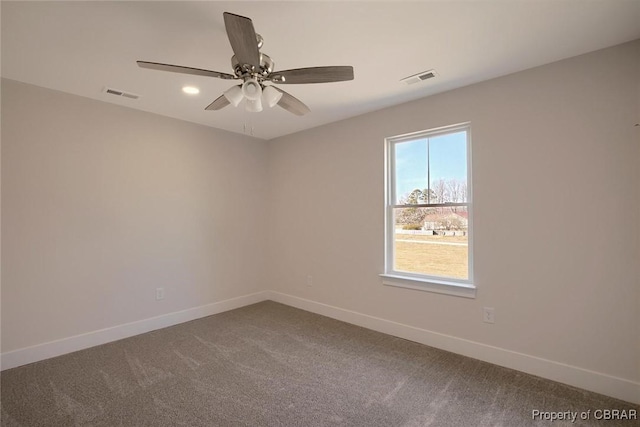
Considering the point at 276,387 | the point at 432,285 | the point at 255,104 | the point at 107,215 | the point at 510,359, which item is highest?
the point at 255,104

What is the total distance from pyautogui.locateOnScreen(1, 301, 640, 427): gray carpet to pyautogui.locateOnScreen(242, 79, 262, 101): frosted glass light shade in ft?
6.92

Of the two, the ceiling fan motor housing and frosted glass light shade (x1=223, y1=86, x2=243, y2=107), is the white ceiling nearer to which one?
the ceiling fan motor housing

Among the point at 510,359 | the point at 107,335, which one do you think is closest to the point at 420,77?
the point at 510,359

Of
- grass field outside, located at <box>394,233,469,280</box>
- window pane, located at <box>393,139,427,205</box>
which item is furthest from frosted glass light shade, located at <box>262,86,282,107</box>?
grass field outside, located at <box>394,233,469,280</box>

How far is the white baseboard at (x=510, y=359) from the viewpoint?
2102mm

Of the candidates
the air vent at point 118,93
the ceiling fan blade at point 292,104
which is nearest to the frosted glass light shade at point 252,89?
the ceiling fan blade at point 292,104

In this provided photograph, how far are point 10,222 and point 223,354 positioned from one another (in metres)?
2.21

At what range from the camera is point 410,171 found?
3.35 meters

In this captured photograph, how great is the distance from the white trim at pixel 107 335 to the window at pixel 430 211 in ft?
7.70

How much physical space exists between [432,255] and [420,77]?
5.75 feet

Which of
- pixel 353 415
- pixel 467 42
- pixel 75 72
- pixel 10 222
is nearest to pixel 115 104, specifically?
pixel 75 72

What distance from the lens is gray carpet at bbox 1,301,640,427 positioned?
196cm

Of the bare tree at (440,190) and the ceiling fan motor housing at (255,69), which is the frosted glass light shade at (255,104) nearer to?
the ceiling fan motor housing at (255,69)

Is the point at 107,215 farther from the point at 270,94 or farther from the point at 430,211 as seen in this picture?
the point at 430,211
